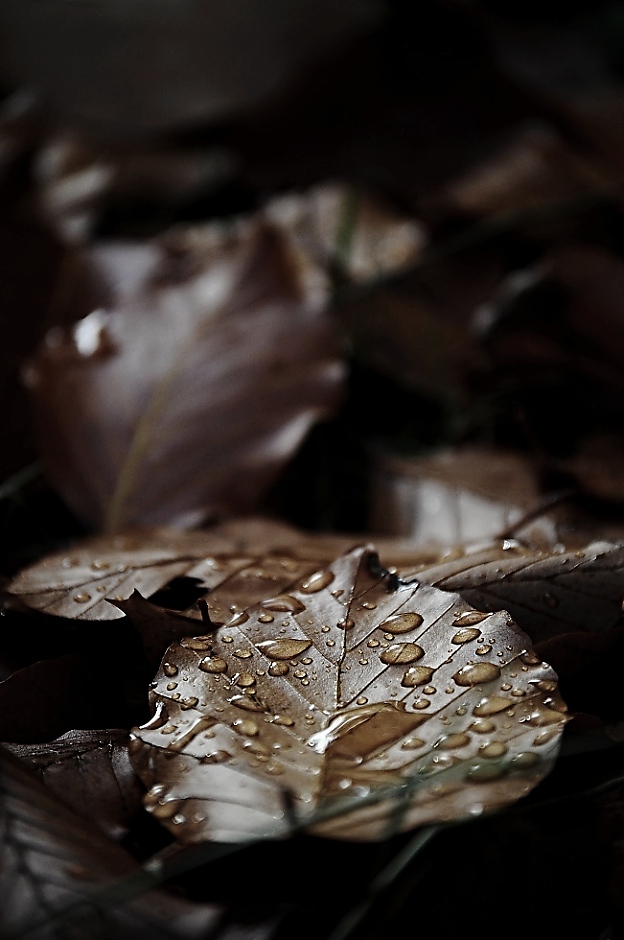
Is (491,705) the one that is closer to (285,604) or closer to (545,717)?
(545,717)

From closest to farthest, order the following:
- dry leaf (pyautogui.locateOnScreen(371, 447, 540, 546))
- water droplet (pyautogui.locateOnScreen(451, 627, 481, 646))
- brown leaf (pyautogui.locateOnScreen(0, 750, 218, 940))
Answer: brown leaf (pyautogui.locateOnScreen(0, 750, 218, 940)), water droplet (pyautogui.locateOnScreen(451, 627, 481, 646)), dry leaf (pyautogui.locateOnScreen(371, 447, 540, 546))

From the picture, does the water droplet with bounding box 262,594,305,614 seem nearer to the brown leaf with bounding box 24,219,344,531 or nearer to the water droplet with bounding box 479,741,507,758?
the water droplet with bounding box 479,741,507,758

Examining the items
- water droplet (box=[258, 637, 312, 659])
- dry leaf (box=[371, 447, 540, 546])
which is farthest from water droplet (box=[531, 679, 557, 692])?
dry leaf (box=[371, 447, 540, 546])

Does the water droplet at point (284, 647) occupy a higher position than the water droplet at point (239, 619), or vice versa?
the water droplet at point (239, 619)

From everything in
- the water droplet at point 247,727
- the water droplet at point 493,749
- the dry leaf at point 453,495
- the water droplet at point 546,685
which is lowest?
the dry leaf at point 453,495

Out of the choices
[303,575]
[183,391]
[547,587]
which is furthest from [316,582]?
[183,391]

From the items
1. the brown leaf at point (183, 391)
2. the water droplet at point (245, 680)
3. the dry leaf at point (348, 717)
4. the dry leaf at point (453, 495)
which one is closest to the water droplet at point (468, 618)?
the dry leaf at point (348, 717)

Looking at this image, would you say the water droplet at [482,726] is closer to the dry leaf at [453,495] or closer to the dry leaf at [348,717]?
the dry leaf at [348,717]

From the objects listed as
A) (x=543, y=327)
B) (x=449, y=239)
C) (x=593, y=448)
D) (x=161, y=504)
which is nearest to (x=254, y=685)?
(x=161, y=504)
